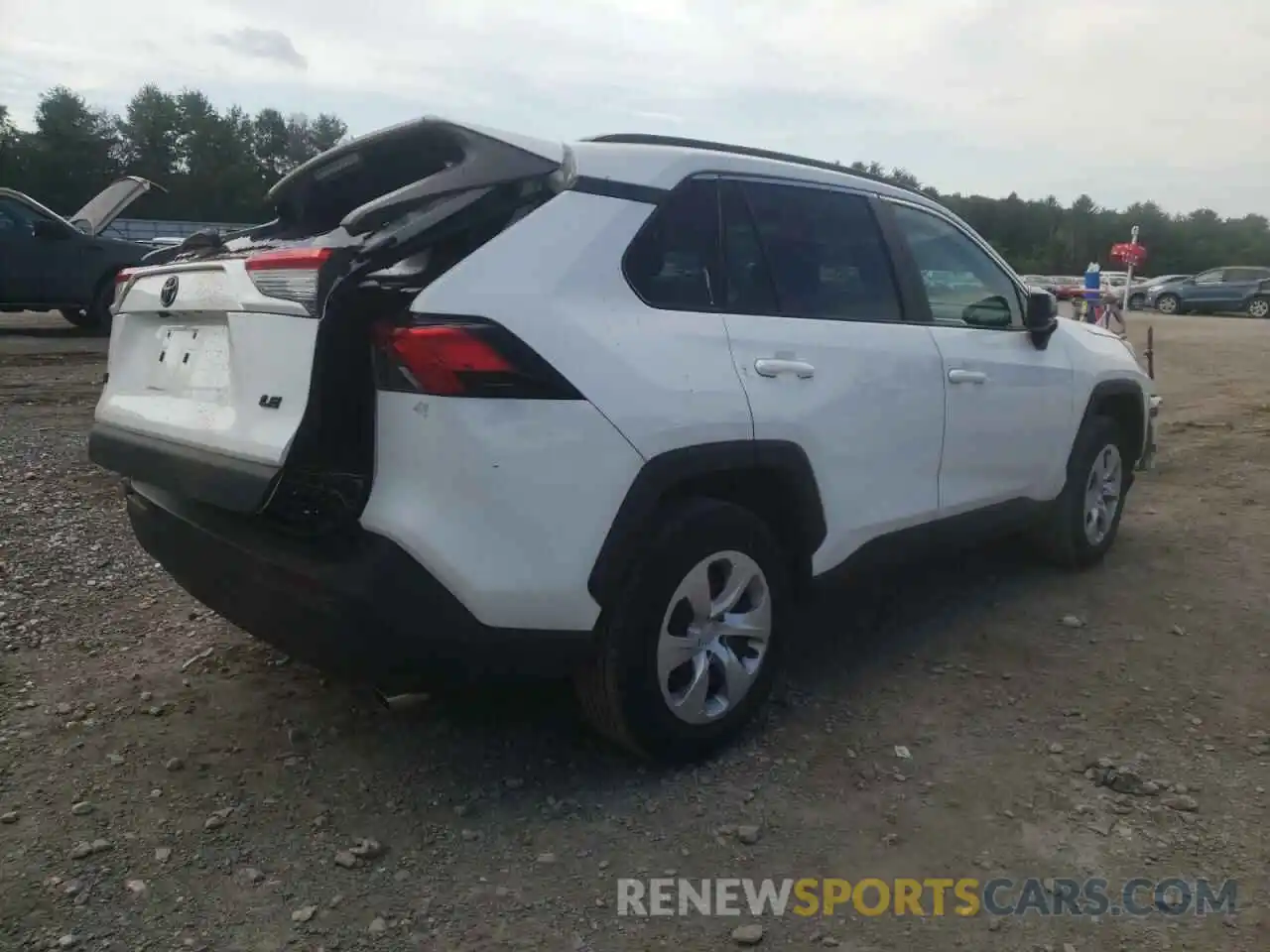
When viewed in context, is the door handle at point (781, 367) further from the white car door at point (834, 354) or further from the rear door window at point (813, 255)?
the rear door window at point (813, 255)

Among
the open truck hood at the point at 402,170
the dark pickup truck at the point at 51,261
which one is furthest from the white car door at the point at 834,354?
the dark pickup truck at the point at 51,261

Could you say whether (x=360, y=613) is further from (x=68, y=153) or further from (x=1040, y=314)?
(x=68, y=153)

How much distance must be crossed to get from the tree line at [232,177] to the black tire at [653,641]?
54021 millimetres

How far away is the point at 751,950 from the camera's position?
2.32 metres

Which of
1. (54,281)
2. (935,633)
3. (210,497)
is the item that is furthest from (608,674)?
(54,281)

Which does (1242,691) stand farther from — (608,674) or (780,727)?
(608,674)

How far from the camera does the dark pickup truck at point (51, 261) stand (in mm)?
11867

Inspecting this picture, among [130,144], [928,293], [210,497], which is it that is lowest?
[210,497]

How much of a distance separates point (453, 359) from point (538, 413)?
24 cm

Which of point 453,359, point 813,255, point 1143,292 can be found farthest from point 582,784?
point 1143,292

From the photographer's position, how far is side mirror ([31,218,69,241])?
39.1 ft

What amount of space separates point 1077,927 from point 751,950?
2.56 feet

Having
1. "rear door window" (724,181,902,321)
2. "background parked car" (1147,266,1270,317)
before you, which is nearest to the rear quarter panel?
"rear door window" (724,181,902,321)

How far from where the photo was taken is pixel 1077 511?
15.9 feet
